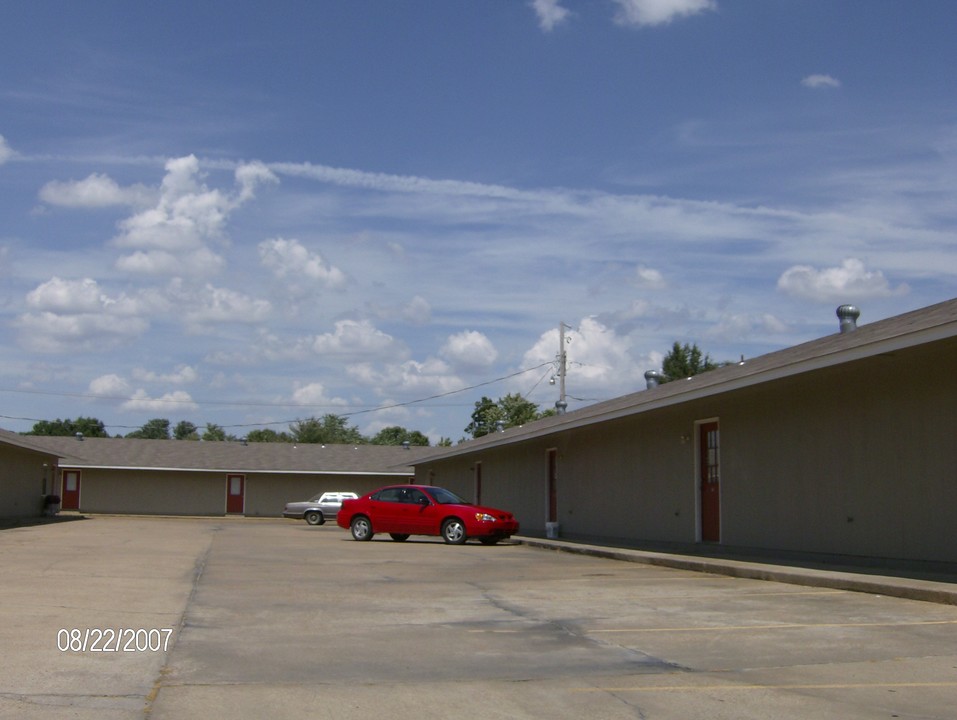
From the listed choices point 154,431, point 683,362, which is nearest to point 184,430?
point 154,431

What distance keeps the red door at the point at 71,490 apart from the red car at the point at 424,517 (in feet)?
103

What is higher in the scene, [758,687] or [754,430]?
[754,430]

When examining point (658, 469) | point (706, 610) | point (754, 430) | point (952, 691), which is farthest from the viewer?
point (658, 469)

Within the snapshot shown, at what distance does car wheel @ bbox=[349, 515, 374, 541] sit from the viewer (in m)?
26.9

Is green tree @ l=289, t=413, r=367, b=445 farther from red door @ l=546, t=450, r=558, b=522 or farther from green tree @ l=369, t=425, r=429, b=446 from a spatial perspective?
red door @ l=546, t=450, r=558, b=522

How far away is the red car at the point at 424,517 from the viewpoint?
25.4 m

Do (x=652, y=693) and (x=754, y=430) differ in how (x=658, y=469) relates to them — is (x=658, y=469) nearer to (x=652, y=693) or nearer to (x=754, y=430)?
(x=754, y=430)

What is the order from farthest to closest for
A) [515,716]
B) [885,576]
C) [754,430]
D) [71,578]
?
[754,430], [71,578], [885,576], [515,716]

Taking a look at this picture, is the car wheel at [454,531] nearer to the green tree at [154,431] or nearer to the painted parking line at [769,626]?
the painted parking line at [769,626]

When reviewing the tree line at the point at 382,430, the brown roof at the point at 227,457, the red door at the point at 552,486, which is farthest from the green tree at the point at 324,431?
the red door at the point at 552,486

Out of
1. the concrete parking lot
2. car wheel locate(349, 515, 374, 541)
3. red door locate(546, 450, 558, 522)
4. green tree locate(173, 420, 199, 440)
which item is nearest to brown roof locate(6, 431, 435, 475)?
red door locate(546, 450, 558, 522)

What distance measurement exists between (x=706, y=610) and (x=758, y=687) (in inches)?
159

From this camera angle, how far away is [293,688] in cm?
724

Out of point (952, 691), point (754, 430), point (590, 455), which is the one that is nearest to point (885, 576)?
point (754, 430)
